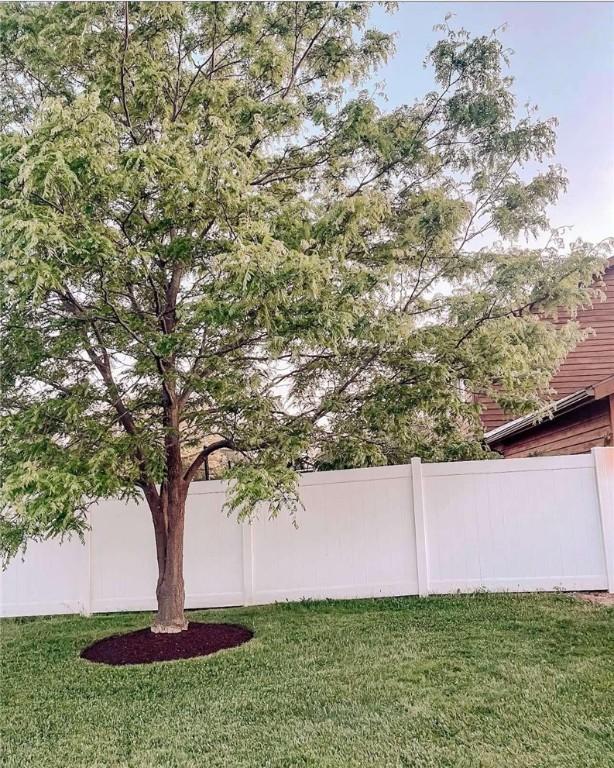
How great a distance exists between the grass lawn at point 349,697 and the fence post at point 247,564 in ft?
3.60

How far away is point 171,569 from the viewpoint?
552 cm

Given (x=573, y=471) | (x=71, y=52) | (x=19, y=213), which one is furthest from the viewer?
(x=573, y=471)

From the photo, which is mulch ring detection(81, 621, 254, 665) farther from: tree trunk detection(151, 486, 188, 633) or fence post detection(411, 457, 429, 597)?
fence post detection(411, 457, 429, 597)

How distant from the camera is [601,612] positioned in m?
5.17

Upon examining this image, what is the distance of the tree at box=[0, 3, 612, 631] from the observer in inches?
154

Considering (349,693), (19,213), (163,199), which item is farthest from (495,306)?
(19,213)

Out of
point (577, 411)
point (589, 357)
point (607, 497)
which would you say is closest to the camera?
point (607, 497)

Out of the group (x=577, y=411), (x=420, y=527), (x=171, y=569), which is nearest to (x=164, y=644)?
(x=171, y=569)

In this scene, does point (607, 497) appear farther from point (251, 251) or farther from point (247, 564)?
point (251, 251)

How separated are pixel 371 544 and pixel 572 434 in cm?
325

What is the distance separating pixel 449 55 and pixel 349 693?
4.90m

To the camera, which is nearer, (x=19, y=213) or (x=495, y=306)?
(x=19, y=213)

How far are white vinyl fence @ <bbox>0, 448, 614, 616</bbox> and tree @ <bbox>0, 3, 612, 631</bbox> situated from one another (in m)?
0.78

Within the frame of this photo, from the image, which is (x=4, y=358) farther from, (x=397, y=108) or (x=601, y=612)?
(x=601, y=612)
